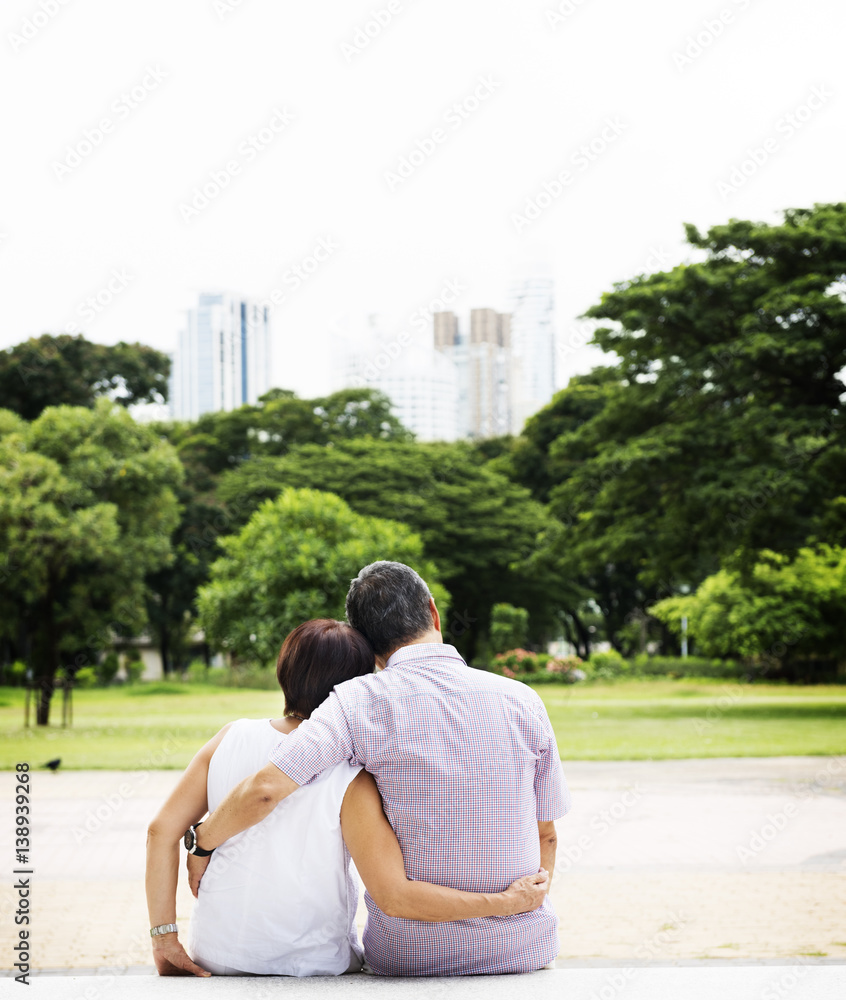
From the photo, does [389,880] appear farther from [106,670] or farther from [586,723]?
[106,670]

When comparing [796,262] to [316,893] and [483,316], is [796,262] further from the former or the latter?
[483,316]

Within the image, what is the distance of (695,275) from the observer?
20.2 meters

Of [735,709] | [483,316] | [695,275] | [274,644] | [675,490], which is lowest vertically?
[735,709]

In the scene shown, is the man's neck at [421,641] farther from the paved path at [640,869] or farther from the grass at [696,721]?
the grass at [696,721]

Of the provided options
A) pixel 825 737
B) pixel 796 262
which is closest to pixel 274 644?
pixel 825 737

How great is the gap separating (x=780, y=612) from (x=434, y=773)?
31193 mm

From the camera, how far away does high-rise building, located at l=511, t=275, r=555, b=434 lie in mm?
100562

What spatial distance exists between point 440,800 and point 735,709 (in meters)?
21.8

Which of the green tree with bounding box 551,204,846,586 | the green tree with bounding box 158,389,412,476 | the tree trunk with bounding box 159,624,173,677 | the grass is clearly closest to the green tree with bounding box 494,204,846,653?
the green tree with bounding box 551,204,846,586

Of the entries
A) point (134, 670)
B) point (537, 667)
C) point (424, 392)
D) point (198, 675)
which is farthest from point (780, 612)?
point (424, 392)

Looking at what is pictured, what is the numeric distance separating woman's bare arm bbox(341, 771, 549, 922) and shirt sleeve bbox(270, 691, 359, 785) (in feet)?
0.41

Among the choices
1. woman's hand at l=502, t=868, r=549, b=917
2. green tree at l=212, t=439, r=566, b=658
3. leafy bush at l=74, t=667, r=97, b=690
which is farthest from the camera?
leafy bush at l=74, t=667, r=97, b=690

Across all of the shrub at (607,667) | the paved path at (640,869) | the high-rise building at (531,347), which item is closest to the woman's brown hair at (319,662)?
the paved path at (640,869)

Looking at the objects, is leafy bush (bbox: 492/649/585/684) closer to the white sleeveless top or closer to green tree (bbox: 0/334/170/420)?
green tree (bbox: 0/334/170/420)
